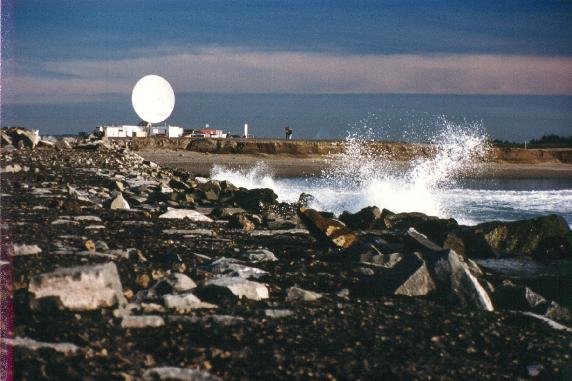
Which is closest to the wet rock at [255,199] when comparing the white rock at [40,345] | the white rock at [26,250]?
the white rock at [26,250]

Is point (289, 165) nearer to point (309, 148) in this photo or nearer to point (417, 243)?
point (309, 148)

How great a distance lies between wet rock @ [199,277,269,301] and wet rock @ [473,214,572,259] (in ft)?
12.1

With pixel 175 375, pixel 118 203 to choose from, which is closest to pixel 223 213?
pixel 118 203

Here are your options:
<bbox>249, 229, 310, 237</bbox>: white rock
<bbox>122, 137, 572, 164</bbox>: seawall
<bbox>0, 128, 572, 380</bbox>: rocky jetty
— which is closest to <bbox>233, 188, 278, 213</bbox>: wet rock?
<bbox>249, 229, 310, 237</bbox>: white rock

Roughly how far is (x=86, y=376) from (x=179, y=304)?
47.7 inches

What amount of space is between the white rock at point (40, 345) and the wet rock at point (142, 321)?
0.43 metres

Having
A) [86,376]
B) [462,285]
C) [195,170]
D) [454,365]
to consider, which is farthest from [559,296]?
[195,170]

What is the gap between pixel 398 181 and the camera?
1969cm

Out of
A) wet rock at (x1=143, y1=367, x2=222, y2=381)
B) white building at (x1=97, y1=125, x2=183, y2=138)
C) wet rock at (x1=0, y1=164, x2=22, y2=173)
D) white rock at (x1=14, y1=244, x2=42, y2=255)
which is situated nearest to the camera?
wet rock at (x1=143, y1=367, x2=222, y2=381)

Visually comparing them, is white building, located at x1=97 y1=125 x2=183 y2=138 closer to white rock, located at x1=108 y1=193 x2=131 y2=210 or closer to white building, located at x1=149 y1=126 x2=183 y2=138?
white building, located at x1=149 y1=126 x2=183 y2=138

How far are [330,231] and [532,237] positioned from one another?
257 cm

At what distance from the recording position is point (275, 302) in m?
4.36

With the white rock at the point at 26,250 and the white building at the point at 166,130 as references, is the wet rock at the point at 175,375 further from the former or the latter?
the white building at the point at 166,130

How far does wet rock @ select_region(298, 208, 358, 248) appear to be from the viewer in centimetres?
670
